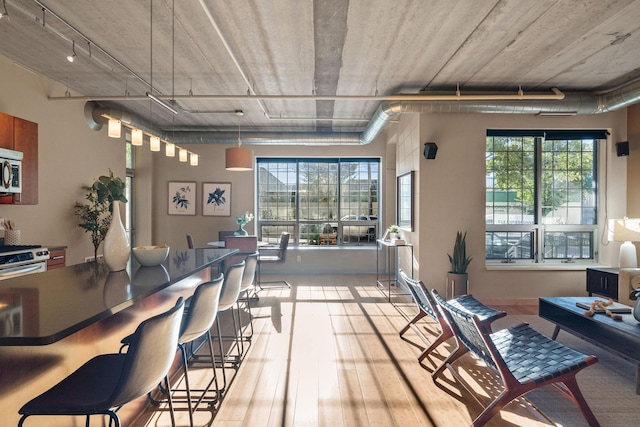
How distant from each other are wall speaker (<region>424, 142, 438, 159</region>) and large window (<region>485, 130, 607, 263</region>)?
1.00m

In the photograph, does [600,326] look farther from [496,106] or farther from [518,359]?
[496,106]

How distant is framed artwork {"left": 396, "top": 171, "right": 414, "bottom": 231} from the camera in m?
5.82

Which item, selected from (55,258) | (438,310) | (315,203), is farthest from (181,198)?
(438,310)

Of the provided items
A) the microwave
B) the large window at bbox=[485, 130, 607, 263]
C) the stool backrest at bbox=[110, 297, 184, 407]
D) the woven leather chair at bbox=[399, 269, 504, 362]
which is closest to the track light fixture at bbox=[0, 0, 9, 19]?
the microwave

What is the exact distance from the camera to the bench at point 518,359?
2.24 m

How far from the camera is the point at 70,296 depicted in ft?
5.99

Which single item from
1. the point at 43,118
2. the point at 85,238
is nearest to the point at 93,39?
the point at 43,118

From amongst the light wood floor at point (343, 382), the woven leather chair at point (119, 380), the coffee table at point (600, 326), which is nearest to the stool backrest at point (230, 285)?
the light wood floor at point (343, 382)

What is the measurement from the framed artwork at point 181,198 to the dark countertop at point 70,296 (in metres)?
5.41

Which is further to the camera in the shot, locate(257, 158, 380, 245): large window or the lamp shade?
locate(257, 158, 380, 245): large window

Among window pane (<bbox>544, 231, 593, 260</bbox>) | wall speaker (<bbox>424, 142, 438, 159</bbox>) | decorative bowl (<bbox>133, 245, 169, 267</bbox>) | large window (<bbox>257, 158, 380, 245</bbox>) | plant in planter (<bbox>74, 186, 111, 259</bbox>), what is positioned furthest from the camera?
large window (<bbox>257, 158, 380, 245</bbox>)

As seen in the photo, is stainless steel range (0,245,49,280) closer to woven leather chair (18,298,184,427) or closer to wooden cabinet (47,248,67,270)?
wooden cabinet (47,248,67,270)

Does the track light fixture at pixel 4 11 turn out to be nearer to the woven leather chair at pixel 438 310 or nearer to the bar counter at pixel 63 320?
the bar counter at pixel 63 320

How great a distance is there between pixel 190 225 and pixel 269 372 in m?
5.72
